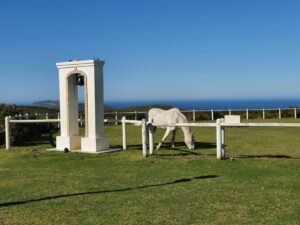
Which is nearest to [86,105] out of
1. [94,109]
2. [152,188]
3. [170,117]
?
[94,109]

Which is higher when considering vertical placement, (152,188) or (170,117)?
(170,117)

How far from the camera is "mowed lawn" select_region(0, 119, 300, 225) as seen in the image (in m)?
6.83

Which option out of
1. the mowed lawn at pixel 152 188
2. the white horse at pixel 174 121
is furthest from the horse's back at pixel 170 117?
the mowed lawn at pixel 152 188

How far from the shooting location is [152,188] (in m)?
8.88

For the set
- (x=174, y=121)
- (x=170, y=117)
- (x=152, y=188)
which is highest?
(x=170, y=117)

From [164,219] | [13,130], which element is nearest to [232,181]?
[164,219]

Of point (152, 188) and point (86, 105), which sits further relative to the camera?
point (86, 105)

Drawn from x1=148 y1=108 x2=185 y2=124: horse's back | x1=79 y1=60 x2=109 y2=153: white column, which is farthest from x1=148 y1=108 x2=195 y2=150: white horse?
x1=79 y1=60 x2=109 y2=153: white column

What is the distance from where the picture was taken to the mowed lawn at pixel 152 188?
683cm

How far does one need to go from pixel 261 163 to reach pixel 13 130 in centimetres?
1096

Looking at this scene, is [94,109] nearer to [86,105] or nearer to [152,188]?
[86,105]

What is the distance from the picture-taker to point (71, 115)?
52.7ft

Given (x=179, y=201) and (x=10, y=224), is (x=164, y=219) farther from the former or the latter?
(x=10, y=224)

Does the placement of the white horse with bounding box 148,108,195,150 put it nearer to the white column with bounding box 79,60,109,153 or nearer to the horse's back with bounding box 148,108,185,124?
the horse's back with bounding box 148,108,185,124
